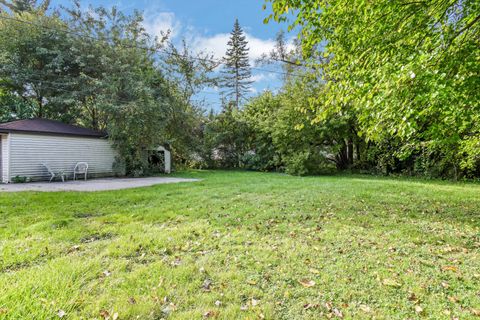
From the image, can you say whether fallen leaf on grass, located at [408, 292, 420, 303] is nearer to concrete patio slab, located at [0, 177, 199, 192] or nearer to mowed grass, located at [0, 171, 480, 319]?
mowed grass, located at [0, 171, 480, 319]

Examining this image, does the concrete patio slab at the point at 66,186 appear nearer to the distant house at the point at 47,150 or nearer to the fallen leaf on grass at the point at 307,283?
the distant house at the point at 47,150

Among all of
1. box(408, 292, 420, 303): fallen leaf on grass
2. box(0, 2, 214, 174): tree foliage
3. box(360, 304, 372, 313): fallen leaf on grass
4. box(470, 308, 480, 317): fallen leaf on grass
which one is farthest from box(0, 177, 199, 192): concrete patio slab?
box(470, 308, 480, 317): fallen leaf on grass

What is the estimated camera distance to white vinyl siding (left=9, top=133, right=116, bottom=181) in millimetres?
8891

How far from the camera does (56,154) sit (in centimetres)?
984

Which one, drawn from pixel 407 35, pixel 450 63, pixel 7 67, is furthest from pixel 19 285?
pixel 7 67

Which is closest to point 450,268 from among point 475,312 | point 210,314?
point 475,312

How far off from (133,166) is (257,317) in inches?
438

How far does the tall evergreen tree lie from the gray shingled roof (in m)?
16.9

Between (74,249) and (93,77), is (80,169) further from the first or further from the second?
(74,249)

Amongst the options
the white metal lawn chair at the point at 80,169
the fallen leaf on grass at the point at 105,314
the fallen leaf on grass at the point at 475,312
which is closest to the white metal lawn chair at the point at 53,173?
the white metal lawn chair at the point at 80,169

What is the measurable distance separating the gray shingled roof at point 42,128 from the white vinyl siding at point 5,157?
386 millimetres

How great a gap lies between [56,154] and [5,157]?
1506mm

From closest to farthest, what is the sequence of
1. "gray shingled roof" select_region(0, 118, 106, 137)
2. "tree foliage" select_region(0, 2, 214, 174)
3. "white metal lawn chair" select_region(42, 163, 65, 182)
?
"gray shingled roof" select_region(0, 118, 106, 137) → "white metal lawn chair" select_region(42, 163, 65, 182) → "tree foliage" select_region(0, 2, 214, 174)

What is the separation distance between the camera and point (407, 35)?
10.6 feet
